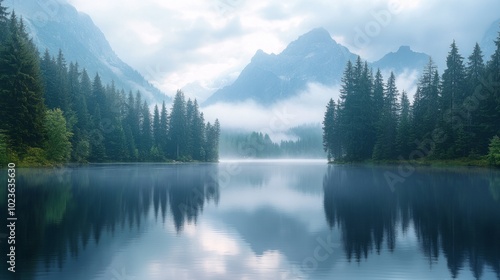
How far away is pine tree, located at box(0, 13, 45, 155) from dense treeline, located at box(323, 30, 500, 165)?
5955cm

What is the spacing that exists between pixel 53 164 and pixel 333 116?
241 feet

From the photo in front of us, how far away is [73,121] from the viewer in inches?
3125

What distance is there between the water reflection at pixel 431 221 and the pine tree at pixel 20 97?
41.1 metres

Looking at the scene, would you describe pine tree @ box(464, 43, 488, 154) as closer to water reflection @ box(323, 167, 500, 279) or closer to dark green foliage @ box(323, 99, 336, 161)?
water reflection @ box(323, 167, 500, 279)

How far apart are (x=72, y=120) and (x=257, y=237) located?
229 feet

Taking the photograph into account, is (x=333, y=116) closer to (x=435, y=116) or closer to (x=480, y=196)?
(x=435, y=116)

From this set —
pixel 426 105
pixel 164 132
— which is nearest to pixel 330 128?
pixel 426 105

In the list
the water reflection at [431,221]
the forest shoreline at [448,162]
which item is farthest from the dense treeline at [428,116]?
the water reflection at [431,221]

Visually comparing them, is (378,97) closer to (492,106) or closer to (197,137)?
(492,106)

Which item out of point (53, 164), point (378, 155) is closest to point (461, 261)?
point (53, 164)

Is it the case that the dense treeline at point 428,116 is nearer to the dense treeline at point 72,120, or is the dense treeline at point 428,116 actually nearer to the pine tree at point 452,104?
the pine tree at point 452,104

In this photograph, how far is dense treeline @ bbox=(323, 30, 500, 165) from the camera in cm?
6462

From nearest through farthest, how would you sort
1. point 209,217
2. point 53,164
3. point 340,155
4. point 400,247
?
point 400,247
point 209,217
point 53,164
point 340,155

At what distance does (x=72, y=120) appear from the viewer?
260ft
